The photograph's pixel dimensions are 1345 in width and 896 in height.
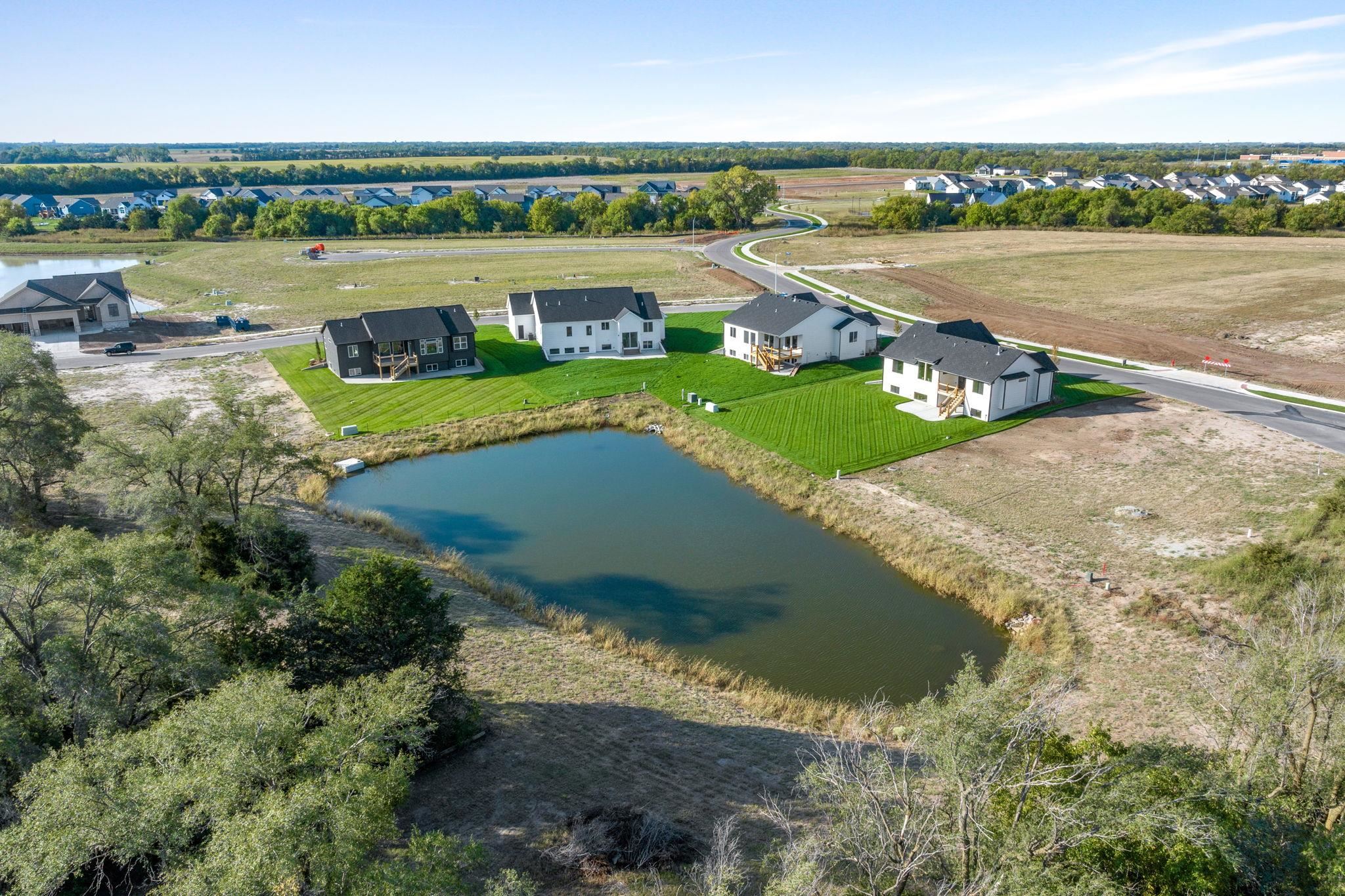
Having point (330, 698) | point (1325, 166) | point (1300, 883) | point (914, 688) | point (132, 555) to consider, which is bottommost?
point (914, 688)

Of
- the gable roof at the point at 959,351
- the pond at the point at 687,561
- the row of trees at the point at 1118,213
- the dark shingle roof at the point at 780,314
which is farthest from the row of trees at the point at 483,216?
the pond at the point at 687,561

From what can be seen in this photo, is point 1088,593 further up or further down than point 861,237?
further down

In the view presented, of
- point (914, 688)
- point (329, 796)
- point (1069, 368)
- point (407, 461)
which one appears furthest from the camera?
point (1069, 368)

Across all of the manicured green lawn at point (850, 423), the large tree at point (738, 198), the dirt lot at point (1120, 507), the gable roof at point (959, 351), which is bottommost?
the dirt lot at point (1120, 507)

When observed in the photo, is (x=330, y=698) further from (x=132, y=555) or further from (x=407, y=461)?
(x=407, y=461)

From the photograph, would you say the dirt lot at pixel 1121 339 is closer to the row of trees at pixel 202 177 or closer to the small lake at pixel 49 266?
the small lake at pixel 49 266

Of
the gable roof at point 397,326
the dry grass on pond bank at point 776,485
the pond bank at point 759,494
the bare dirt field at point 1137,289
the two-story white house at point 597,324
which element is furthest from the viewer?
the two-story white house at point 597,324

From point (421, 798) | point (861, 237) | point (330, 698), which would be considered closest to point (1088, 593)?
point (421, 798)

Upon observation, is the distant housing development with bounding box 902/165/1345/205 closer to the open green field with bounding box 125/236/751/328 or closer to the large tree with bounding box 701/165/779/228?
the large tree with bounding box 701/165/779/228
